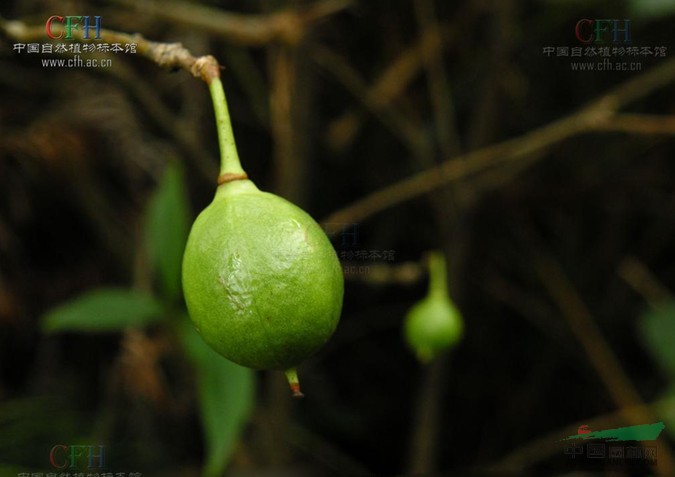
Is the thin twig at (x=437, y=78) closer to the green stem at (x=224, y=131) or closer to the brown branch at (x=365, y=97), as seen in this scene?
the brown branch at (x=365, y=97)

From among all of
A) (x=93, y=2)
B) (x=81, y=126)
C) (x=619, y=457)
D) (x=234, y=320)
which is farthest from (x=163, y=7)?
(x=619, y=457)

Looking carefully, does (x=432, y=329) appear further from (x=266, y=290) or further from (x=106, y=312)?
(x=266, y=290)

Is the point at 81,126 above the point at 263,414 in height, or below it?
above

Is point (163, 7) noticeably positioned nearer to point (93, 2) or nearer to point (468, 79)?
point (93, 2)

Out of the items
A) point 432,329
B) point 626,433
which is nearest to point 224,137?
point 432,329

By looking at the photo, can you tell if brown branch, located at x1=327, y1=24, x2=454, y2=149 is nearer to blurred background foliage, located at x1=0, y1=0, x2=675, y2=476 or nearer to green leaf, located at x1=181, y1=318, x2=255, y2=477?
blurred background foliage, located at x1=0, y1=0, x2=675, y2=476

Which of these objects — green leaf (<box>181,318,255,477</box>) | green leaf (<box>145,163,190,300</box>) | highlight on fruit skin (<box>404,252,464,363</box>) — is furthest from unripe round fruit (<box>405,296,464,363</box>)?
green leaf (<box>145,163,190,300</box>)
